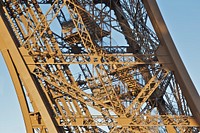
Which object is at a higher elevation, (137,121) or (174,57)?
(174,57)

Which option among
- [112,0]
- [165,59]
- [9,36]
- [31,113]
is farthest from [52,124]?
[112,0]

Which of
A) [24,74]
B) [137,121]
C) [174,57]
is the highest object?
[24,74]

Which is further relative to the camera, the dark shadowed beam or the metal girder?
the metal girder

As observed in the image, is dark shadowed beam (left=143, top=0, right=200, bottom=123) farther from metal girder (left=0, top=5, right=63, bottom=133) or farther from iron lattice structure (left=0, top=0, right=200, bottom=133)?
metal girder (left=0, top=5, right=63, bottom=133)

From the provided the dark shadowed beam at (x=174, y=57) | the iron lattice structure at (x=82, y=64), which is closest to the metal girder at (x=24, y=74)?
the iron lattice structure at (x=82, y=64)

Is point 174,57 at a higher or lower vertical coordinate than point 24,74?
lower

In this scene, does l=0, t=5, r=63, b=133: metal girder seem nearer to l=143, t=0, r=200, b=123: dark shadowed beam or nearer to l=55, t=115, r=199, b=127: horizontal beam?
l=55, t=115, r=199, b=127: horizontal beam

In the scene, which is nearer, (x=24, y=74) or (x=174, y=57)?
(x=174, y=57)

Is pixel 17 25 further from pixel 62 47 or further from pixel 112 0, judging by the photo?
pixel 112 0

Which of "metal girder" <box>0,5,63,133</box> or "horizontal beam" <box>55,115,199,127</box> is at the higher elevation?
"metal girder" <box>0,5,63,133</box>

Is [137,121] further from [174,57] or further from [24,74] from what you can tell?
[24,74]

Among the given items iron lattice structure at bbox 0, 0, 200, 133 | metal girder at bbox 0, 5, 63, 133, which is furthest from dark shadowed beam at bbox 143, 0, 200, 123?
metal girder at bbox 0, 5, 63, 133

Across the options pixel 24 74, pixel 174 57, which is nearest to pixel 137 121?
pixel 174 57

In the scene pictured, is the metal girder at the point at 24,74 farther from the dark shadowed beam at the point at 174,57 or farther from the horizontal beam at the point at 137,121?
the dark shadowed beam at the point at 174,57
